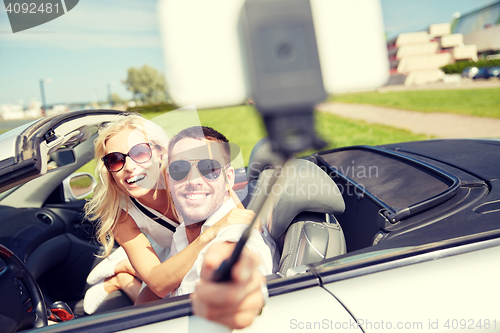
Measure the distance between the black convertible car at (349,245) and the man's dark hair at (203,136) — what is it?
0.37m

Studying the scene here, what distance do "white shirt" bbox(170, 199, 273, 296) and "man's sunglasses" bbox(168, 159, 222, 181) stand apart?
0.65 ft

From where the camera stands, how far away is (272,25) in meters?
0.37

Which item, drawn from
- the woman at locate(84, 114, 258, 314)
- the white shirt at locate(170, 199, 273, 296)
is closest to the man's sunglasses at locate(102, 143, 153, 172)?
the woman at locate(84, 114, 258, 314)

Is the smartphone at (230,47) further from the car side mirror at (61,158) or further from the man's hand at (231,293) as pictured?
the car side mirror at (61,158)

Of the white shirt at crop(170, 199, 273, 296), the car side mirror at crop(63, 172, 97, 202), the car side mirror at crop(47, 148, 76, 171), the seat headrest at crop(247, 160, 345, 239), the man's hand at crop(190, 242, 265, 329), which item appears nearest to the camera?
the man's hand at crop(190, 242, 265, 329)

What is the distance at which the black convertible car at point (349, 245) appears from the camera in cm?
119

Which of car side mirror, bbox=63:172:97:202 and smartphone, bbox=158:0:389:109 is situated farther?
car side mirror, bbox=63:172:97:202

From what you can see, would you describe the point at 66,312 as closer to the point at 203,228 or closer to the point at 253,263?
the point at 203,228

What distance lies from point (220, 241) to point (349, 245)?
1054mm

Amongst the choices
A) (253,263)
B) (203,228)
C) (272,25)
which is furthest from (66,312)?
(272,25)

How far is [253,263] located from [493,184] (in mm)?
1561

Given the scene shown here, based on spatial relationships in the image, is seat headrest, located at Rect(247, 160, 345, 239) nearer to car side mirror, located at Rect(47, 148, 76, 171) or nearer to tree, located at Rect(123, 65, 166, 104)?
tree, located at Rect(123, 65, 166, 104)

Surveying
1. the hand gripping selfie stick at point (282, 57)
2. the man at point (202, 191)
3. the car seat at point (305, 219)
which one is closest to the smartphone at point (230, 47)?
the hand gripping selfie stick at point (282, 57)

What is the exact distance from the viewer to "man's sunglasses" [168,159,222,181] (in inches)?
57.2
